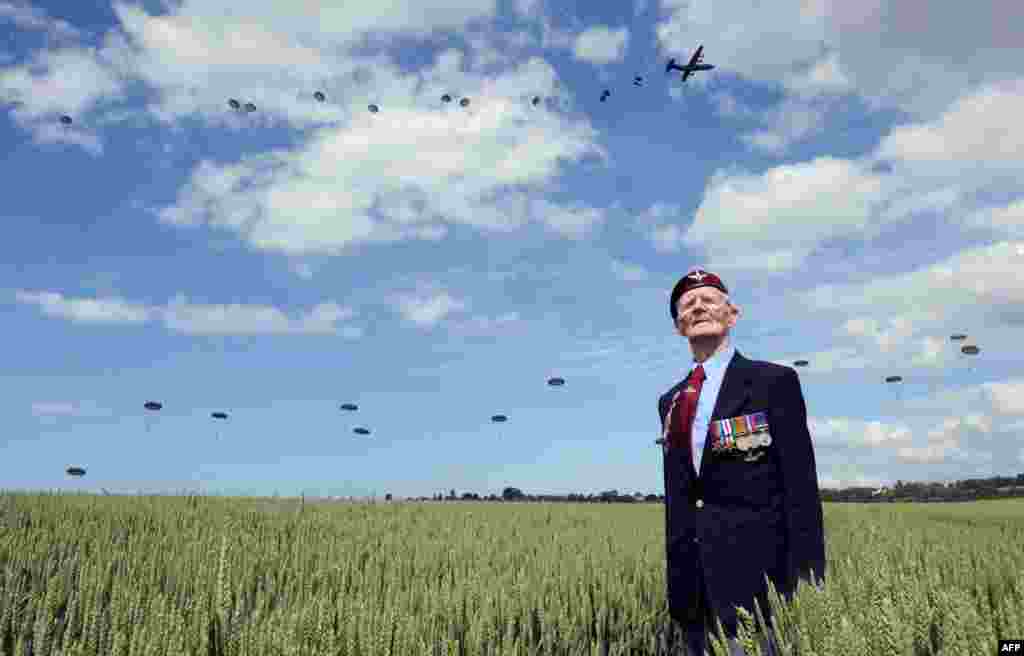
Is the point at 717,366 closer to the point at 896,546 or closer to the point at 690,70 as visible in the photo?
the point at 896,546

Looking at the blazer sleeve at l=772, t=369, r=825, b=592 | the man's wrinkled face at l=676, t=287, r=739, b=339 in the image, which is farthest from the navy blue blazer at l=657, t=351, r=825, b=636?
the man's wrinkled face at l=676, t=287, r=739, b=339

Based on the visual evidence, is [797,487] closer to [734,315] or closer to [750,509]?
[750,509]

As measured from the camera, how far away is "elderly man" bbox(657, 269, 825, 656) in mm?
4199

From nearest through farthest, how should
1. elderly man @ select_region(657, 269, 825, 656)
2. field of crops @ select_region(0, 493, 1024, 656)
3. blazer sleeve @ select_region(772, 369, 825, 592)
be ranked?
field of crops @ select_region(0, 493, 1024, 656) → blazer sleeve @ select_region(772, 369, 825, 592) → elderly man @ select_region(657, 269, 825, 656)

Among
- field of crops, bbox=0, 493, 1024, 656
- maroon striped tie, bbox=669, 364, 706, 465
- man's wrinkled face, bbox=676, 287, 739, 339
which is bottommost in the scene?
field of crops, bbox=0, 493, 1024, 656

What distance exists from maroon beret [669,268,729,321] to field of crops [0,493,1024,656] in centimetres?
173

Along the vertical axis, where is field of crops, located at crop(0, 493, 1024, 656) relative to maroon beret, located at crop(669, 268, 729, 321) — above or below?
below

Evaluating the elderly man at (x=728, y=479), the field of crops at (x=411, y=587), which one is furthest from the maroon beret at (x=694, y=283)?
the field of crops at (x=411, y=587)

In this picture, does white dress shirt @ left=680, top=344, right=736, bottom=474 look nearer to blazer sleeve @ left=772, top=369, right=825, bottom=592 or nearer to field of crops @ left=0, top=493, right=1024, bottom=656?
blazer sleeve @ left=772, top=369, right=825, bottom=592

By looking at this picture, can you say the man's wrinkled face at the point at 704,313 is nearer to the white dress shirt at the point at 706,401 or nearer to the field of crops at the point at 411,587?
the white dress shirt at the point at 706,401

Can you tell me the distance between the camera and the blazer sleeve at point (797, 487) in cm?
406

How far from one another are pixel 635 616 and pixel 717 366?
6.93 feet

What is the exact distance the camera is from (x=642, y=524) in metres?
13.3

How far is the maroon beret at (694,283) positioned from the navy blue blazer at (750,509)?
1.64ft
